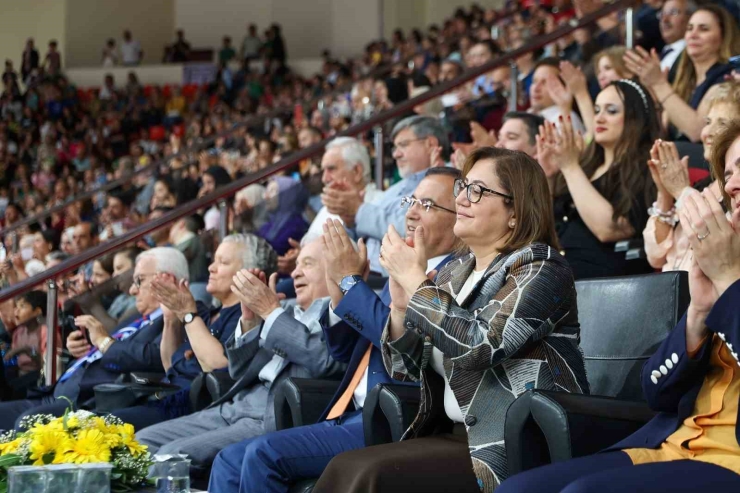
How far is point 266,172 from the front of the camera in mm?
5012

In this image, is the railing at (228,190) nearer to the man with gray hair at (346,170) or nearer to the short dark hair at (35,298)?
the short dark hair at (35,298)

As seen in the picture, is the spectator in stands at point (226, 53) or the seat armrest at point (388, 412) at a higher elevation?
the spectator in stands at point (226, 53)

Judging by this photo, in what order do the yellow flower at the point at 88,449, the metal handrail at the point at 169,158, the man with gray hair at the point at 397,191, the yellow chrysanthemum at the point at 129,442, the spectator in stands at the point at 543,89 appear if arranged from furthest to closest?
the metal handrail at the point at 169,158
the spectator in stands at the point at 543,89
the man with gray hair at the point at 397,191
the yellow chrysanthemum at the point at 129,442
the yellow flower at the point at 88,449

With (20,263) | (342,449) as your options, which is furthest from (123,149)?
(342,449)

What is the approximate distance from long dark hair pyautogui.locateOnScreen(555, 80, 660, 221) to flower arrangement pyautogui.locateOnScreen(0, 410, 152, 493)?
5.88 ft

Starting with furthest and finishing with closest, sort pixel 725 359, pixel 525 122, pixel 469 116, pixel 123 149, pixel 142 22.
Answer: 1. pixel 142 22
2. pixel 123 149
3. pixel 469 116
4. pixel 525 122
5. pixel 725 359

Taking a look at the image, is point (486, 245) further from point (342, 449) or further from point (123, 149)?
point (123, 149)

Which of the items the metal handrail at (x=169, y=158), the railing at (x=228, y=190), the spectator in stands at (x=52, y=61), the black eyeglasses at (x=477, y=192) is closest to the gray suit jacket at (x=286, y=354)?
the black eyeglasses at (x=477, y=192)

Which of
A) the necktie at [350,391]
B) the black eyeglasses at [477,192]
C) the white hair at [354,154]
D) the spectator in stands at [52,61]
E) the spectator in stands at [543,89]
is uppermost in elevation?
the spectator in stands at [52,61]

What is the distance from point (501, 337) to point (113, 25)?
15.2 m

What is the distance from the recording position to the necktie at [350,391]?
10.1 feet

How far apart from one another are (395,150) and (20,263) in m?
2.43

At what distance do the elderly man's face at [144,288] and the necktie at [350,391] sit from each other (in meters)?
1.54

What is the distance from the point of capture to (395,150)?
16.0ft
